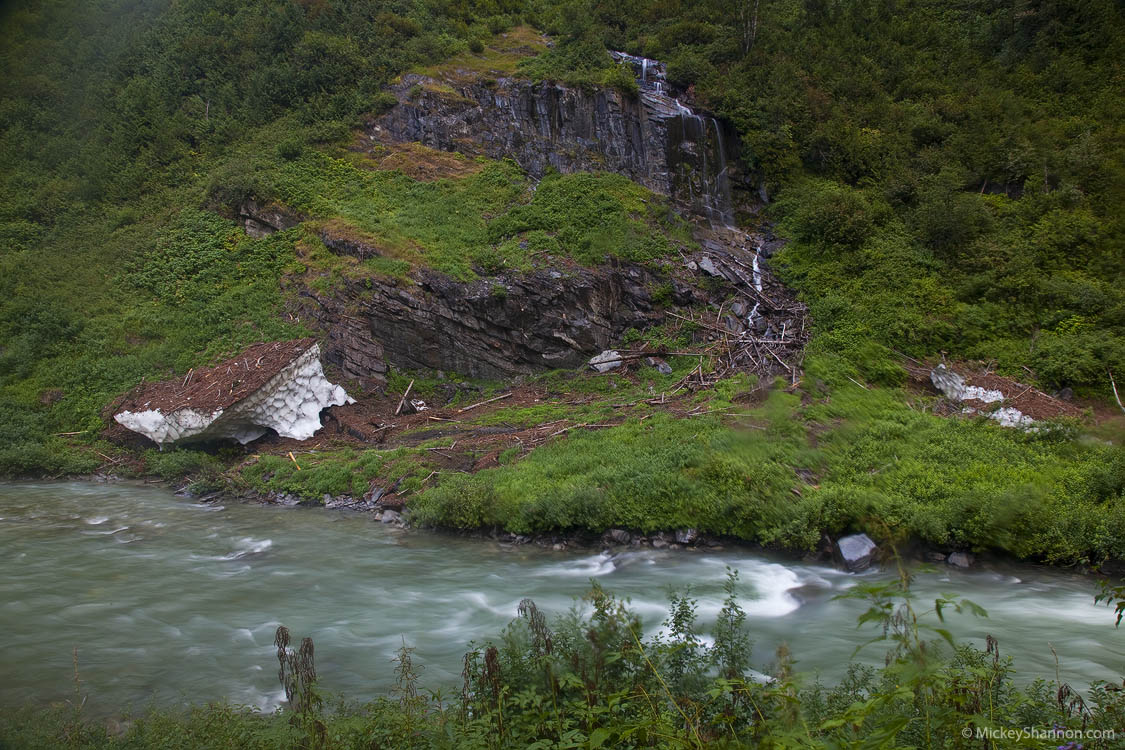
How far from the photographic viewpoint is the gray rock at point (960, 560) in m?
9.03

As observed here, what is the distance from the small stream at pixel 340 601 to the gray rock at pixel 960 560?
22 cm

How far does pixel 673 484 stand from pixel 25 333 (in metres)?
19.7

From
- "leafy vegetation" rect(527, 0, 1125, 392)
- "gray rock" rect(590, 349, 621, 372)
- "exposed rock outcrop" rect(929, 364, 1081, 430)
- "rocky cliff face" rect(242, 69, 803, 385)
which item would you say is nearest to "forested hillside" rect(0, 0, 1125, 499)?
"leafy vegetation" rect(527, 0, 1125, 392)

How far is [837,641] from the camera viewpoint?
7.17m

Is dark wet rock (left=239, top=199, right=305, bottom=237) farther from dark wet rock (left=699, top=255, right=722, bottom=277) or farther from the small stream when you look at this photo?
dark wet rock (left=699, top=255, right=722, bottom=277)

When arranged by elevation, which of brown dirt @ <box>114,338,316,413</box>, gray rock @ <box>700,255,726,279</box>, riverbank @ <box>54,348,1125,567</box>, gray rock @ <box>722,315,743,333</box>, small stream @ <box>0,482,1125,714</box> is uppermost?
gray rock @ <box>700,255,726,279</box>

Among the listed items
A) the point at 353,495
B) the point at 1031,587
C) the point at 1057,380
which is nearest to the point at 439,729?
the point at 1031,587

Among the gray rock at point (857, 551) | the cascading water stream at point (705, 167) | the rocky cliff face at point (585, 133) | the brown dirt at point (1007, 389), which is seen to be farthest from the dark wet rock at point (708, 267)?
the gray rock at point (857, 551)

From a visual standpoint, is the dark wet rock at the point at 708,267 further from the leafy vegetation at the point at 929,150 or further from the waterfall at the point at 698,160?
the waterfall at the point at 698,160

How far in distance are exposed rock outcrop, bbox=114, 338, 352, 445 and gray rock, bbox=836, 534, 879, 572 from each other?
489 inches

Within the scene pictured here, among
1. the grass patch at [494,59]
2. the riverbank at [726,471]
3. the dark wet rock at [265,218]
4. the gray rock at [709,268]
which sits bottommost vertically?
the riverbank at [726,471]

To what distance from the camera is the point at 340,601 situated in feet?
28.2

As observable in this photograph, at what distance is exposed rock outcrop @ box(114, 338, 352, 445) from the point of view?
14.8m

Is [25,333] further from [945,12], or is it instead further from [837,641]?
[945,12]
